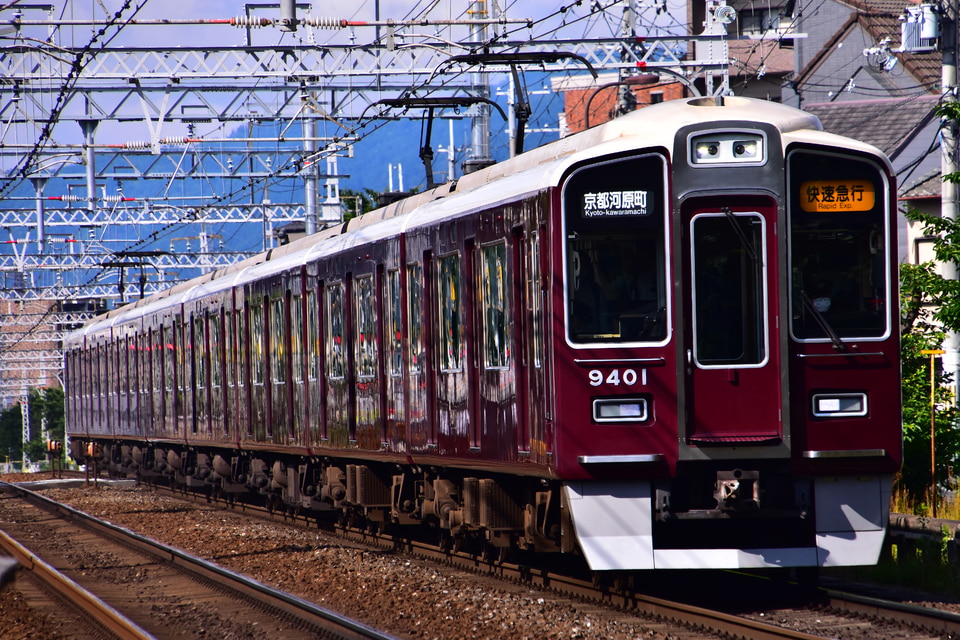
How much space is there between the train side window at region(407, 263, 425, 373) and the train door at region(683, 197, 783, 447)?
351 cm

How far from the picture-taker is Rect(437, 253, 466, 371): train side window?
11.2 m

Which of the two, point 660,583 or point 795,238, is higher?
point 795,238

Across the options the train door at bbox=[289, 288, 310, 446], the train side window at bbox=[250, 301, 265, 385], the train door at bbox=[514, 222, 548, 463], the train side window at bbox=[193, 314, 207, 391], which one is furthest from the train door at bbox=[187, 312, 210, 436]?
the train door at bbox=[514, 222, 548, 463]

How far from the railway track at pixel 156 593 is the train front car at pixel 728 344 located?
191 centimetres

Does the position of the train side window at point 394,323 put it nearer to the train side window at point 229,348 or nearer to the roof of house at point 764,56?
the train side window at point 229,348

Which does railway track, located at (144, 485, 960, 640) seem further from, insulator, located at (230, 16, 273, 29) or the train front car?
insulator, located at (230, 16, 273, 29)

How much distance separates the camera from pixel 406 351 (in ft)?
41.3

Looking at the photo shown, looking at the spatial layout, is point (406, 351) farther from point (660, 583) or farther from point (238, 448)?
point (238, 448)

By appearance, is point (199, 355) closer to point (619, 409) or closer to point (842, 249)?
point (619, 409)

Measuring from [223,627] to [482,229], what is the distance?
Result: 335cm

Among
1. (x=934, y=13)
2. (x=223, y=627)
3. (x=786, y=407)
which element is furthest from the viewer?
(x=934, y=13)

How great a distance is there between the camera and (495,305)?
10.4m

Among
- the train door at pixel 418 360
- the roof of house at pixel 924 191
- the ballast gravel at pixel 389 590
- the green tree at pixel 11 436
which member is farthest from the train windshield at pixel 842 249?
the green tree at pixel 11 436

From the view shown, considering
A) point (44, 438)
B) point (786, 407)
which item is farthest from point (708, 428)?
point (44, 438)
